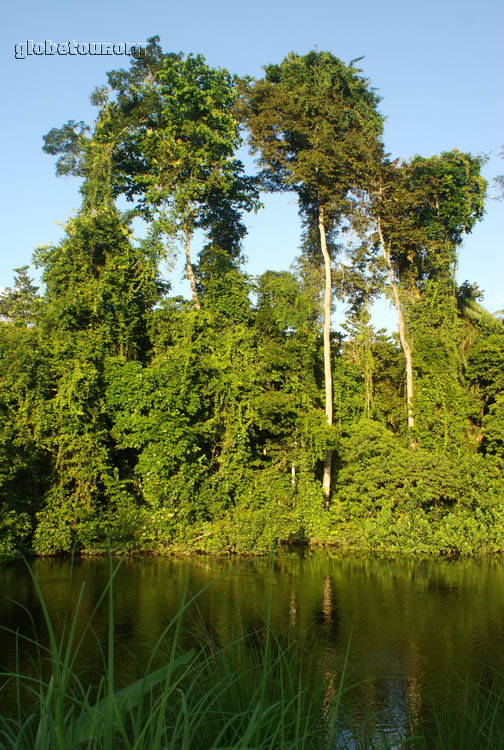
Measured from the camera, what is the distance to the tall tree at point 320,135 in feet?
56.9

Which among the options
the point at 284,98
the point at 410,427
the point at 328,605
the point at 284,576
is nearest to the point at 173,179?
the point at 284,98

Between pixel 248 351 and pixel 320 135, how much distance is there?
621cm

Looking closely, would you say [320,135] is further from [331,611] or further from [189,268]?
[331,611]

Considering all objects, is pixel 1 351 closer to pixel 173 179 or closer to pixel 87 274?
pixel 87 274

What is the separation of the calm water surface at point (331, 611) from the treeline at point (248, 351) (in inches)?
55.0

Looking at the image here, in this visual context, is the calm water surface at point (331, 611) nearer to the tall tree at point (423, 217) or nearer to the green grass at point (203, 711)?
the green grass at point (203, 711)

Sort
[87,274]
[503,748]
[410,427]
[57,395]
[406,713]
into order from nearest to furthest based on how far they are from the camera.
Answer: [503,748], [406,713], [57,395], [87,274], [410,427]

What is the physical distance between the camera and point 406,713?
5793 millimetres

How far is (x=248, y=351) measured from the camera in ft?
53.8

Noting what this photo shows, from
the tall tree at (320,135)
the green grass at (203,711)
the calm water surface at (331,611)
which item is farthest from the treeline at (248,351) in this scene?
the green grass at (203,711)

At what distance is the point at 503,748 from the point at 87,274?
48.4ft

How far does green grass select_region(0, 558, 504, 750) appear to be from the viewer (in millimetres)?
1778

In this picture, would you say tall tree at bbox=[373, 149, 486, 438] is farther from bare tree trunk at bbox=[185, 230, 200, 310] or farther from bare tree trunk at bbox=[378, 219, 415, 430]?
bare tree trunk at bbox=[185, 230, 200, 310]

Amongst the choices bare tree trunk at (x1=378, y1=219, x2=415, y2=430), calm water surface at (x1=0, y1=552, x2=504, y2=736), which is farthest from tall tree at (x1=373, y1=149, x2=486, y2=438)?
calm water surface at (x1=0, y1=552, x2=504, y2=736)
